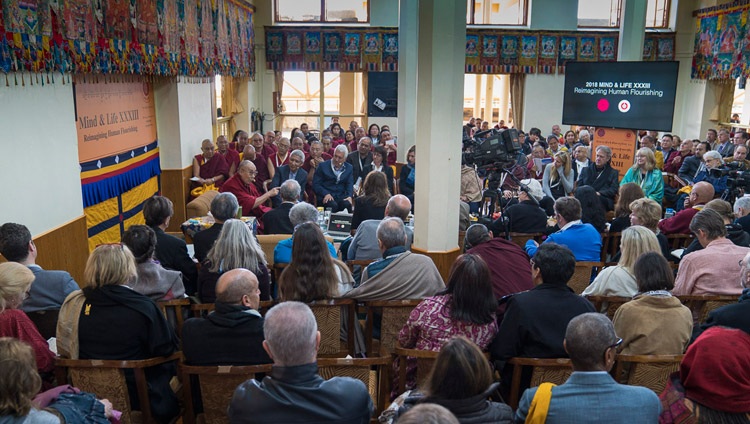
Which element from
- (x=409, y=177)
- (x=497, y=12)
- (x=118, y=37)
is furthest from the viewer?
(x=497, y=12)

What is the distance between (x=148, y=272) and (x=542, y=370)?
7.56ft

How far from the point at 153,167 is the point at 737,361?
787 centimetres

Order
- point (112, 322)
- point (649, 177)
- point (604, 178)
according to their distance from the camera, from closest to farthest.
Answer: point (112, 322) < point (649, 177) < point (604, 178)

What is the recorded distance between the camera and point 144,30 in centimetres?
736

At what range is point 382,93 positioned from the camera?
15227 mm

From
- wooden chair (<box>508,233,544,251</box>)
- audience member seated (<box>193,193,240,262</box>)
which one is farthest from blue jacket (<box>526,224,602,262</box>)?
audience member seated (<box>193,193,240,262</box>)

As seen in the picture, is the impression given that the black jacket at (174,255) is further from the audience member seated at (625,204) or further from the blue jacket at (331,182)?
the blue jacket at (331,182)

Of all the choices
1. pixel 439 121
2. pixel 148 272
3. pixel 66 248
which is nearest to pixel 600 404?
pixel 148 272

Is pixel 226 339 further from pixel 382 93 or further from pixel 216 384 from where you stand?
pixel 382 93

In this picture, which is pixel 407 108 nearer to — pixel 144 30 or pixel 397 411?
pixel 144 30

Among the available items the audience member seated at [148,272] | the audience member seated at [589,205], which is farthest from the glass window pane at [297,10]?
the audience member seated at [148,272]

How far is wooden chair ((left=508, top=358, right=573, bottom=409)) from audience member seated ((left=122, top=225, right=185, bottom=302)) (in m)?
2.06

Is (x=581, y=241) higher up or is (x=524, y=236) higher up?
(x=581, y=241)

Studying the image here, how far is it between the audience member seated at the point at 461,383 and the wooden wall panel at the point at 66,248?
439cm
